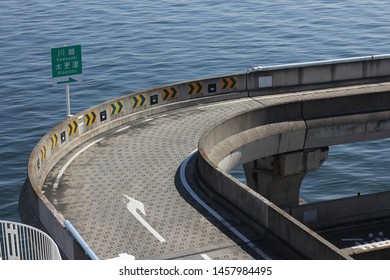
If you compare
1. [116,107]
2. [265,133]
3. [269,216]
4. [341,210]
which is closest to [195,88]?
[116,107]

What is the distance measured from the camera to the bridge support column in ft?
120

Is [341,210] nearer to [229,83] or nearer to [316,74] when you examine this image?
[316,74]

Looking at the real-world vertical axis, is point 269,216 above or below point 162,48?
above

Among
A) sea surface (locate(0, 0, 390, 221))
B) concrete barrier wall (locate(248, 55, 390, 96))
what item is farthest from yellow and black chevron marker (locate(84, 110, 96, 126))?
sea surface (locate(0, 0, 390, 221))

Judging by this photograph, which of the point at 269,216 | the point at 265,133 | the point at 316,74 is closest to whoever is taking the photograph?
the point at 269,216

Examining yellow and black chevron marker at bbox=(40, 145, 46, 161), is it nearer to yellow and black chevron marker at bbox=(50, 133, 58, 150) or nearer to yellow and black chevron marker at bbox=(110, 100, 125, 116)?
yellow and black chevron marker at bbox=(50, 133, 58, 150)

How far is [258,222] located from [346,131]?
14.2m

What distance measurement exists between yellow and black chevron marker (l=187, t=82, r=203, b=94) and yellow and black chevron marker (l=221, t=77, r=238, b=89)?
126 cm

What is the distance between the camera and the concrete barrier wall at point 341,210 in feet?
110

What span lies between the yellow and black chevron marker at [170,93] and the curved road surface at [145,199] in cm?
146

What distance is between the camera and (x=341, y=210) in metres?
34.8

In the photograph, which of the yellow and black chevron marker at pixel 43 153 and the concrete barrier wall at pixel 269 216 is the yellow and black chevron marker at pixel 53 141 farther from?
the concrete barrier wall at pixel 269 216

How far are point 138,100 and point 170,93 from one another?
2.04 metres
